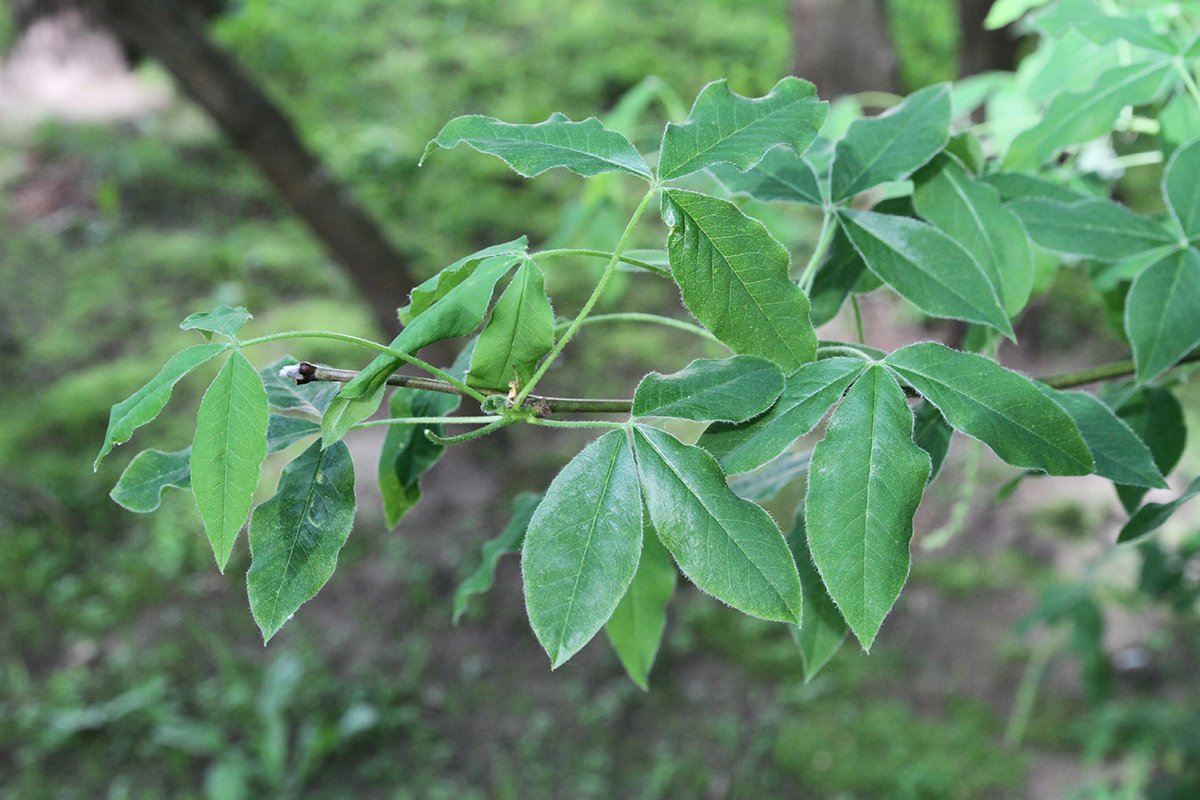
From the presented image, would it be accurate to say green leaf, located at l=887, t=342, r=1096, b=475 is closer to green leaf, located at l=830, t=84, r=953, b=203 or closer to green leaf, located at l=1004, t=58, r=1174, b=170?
green leaf, located at l=830, t=84, r=953, b=203

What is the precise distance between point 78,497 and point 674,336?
7.91 feet

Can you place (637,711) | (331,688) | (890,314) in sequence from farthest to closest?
1. (890,314)
2. (331,688)
3. (637,711)

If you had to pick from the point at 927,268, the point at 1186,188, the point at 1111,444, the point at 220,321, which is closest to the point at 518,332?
the point at 220,321

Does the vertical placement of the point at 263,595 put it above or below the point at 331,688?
above

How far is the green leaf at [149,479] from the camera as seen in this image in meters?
0.53

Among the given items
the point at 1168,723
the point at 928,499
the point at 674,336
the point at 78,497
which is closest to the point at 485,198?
the point at 674,336

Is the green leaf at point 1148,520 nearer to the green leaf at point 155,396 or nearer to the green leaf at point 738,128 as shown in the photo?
the green leaf at point 738,128

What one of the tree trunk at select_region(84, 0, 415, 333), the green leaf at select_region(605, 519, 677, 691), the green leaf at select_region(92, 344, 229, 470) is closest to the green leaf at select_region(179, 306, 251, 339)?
the green leaf at select_region(92, 344, 229, 470)

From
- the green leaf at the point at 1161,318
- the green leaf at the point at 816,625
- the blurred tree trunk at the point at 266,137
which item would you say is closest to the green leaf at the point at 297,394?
the green leaf at the point at 816,625

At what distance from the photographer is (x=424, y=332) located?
485mm

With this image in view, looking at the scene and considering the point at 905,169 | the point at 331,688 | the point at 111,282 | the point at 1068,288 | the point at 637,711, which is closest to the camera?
the point at 905,169

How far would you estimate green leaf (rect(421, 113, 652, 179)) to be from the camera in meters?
0.47

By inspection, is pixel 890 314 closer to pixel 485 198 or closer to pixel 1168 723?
pixel 1168 723

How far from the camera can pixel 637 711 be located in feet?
8.20
